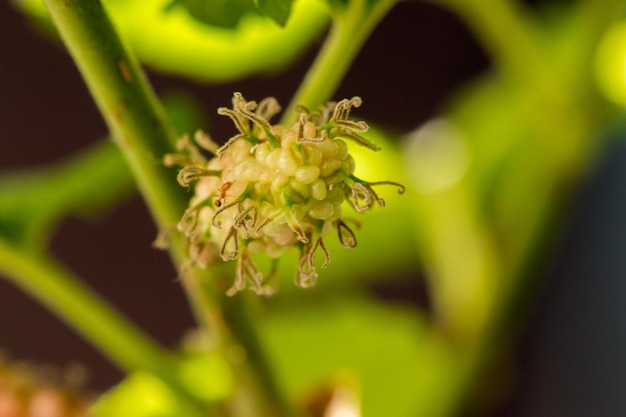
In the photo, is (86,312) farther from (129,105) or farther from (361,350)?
(361,350)

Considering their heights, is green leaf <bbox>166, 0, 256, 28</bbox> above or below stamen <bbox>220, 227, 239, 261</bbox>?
above

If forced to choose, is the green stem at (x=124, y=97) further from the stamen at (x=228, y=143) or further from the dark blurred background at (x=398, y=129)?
the dark blurred background at (x=398, y=129)

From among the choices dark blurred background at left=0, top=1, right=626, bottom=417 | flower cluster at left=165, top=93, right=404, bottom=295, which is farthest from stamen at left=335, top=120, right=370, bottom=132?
dark blurred background at left=0, top=1, right=626, bottom=417

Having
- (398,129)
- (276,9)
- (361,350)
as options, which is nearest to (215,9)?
(276,9)

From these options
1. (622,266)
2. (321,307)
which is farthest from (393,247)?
(622,266)

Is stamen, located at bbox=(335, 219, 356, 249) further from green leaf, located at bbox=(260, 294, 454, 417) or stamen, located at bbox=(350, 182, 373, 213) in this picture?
green leaf, located at bbox=(260, 294, 454, 417)

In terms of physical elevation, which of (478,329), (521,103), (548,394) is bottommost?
(548,394)

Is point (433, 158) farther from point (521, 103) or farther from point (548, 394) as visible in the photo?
point (548, 394)
